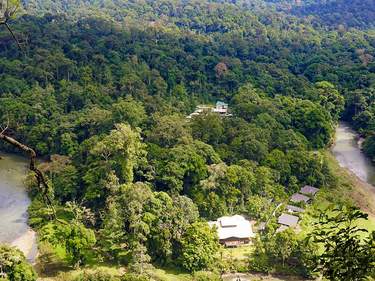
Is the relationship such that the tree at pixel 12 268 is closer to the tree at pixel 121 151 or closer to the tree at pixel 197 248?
the tree at pixel 197 248

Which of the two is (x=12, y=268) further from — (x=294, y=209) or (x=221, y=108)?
(x=221, y=108)

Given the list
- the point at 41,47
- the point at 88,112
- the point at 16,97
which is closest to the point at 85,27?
the point at 41,47

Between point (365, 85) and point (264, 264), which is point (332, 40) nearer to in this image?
point (365, 85)

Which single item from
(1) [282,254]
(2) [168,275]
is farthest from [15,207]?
(1) [282,254]

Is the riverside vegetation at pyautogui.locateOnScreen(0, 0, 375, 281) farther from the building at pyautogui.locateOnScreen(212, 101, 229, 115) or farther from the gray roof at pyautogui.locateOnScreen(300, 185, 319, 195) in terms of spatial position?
the building at pyautogui.locateOnScreen(212, 101, 229, 115)

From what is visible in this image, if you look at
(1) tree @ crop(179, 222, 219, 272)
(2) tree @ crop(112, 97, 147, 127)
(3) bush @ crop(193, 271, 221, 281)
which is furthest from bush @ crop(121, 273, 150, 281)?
(2) tree @ crop(112, 97, 147, 127)

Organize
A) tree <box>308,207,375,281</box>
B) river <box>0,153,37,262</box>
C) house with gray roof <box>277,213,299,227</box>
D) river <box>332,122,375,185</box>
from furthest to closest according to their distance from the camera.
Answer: river <box>332,122,375,185</box>
house with gray roof <box>277,213,299,227</box>
river <box>0,153,37,262</box>
tree <box>308,207,375,281</box>
